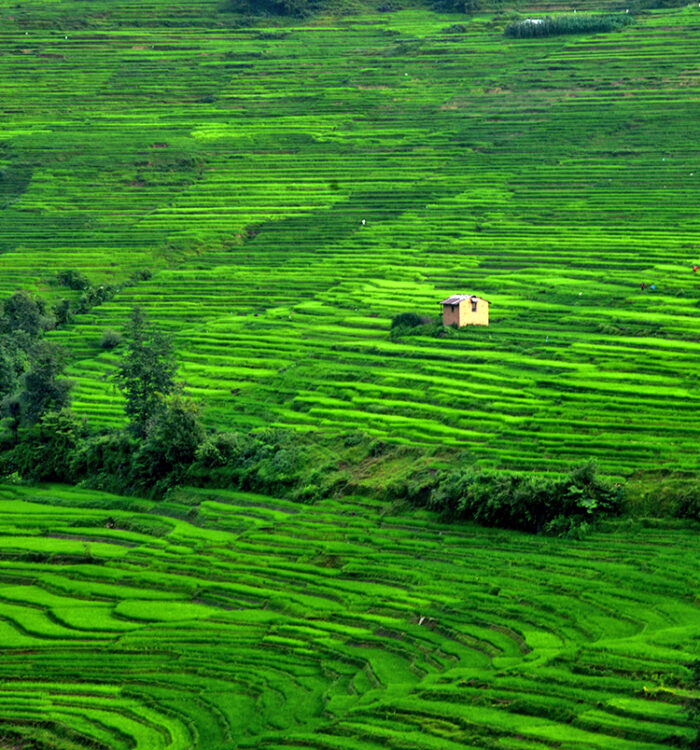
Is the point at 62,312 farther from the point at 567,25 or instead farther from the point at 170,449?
the point at 567,25

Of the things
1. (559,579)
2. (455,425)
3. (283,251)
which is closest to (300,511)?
(455,425)

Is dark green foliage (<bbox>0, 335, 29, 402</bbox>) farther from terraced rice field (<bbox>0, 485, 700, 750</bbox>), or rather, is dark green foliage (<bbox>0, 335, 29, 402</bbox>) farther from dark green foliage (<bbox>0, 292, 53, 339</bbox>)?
terraced rice field (<bbox>0, 485, 700, 750</bbox>)

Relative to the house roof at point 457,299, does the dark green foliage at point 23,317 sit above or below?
below

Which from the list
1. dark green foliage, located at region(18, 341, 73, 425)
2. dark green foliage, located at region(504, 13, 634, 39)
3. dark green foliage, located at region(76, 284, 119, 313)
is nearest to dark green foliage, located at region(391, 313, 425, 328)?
dark green foliage, located at region(18, 341, 73, 425)

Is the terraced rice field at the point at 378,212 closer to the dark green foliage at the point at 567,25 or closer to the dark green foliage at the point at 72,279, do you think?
the dark green foliage at the point at 72,279

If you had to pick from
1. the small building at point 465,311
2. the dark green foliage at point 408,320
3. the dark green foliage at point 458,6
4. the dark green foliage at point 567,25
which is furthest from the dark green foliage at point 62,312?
the dark green foliage at point 458,6

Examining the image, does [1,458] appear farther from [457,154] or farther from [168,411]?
[457,154]

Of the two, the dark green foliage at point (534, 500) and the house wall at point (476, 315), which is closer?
the dark green foliage at point (534, 500)
